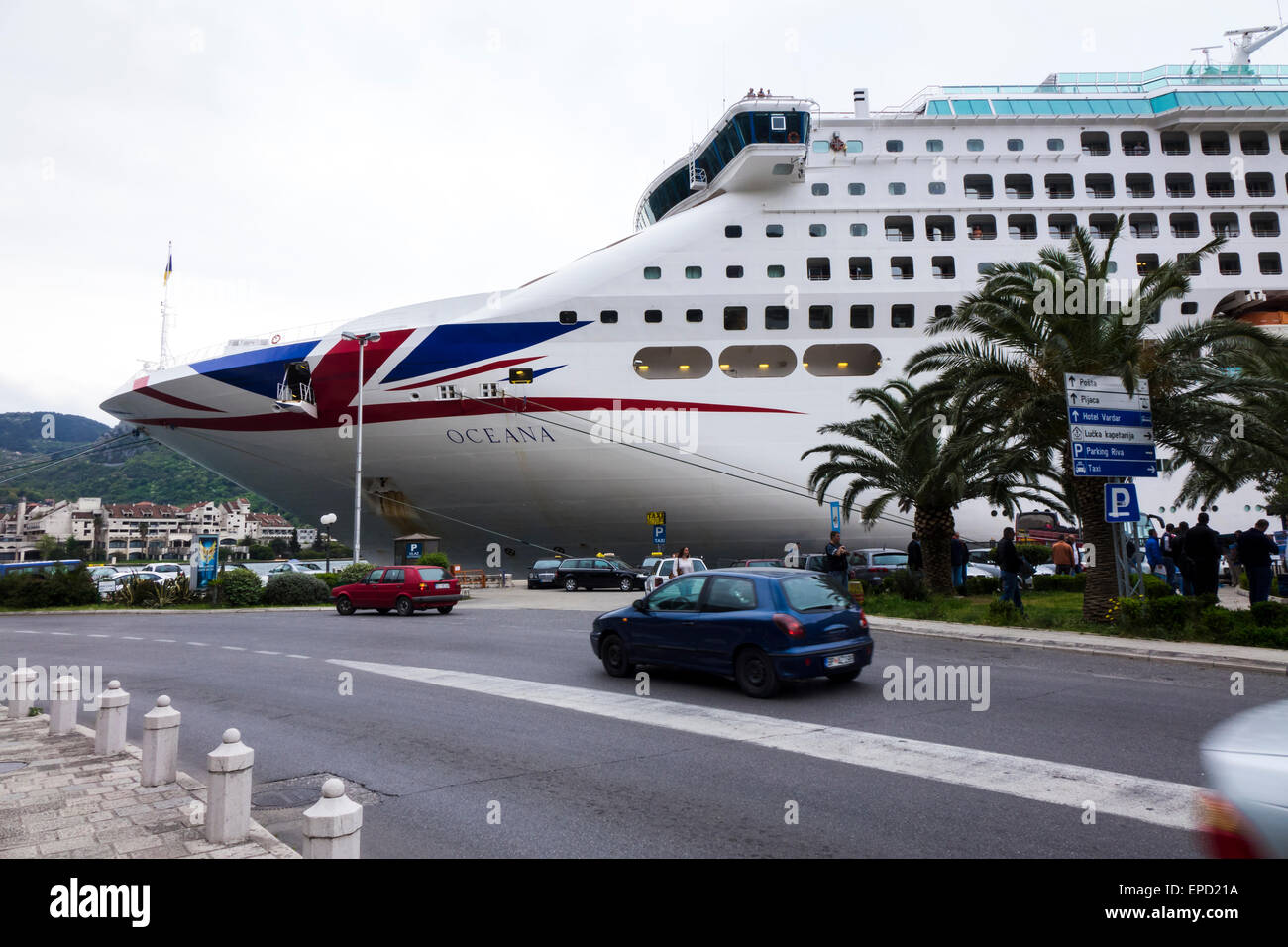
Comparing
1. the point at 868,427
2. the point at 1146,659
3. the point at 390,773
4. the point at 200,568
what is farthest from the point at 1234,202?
the point at 200,568

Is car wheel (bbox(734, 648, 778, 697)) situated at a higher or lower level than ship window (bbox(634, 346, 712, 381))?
lower

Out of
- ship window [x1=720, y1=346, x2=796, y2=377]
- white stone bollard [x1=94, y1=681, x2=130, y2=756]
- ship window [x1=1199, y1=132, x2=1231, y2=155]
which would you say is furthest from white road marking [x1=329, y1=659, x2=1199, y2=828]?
ship window [x1=1199, y1=132, x2=1231, y2=155]

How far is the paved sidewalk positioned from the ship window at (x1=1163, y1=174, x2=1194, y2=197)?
34.8 m

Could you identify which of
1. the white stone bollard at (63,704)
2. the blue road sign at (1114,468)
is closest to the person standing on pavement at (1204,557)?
the blue road sign at (1114,468)

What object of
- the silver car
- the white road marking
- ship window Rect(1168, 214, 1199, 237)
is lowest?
the white road marking

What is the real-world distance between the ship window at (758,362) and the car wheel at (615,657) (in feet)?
56.5

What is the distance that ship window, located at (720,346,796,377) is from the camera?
25.6 metres

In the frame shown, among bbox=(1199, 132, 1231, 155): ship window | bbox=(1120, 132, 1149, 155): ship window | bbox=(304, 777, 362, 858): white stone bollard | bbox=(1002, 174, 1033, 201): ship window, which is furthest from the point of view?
bbox=(1199, 132, 1231, 155): ship window

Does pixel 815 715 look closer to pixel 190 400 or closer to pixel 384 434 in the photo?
pixel 384 434

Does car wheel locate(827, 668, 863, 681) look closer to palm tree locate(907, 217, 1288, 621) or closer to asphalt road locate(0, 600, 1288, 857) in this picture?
asphalt road locate(0, 600, 1288, 857)

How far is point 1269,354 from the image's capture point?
1357cm

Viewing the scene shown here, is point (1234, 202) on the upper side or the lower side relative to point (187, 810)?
upper

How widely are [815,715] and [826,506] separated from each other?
59.9 ft
